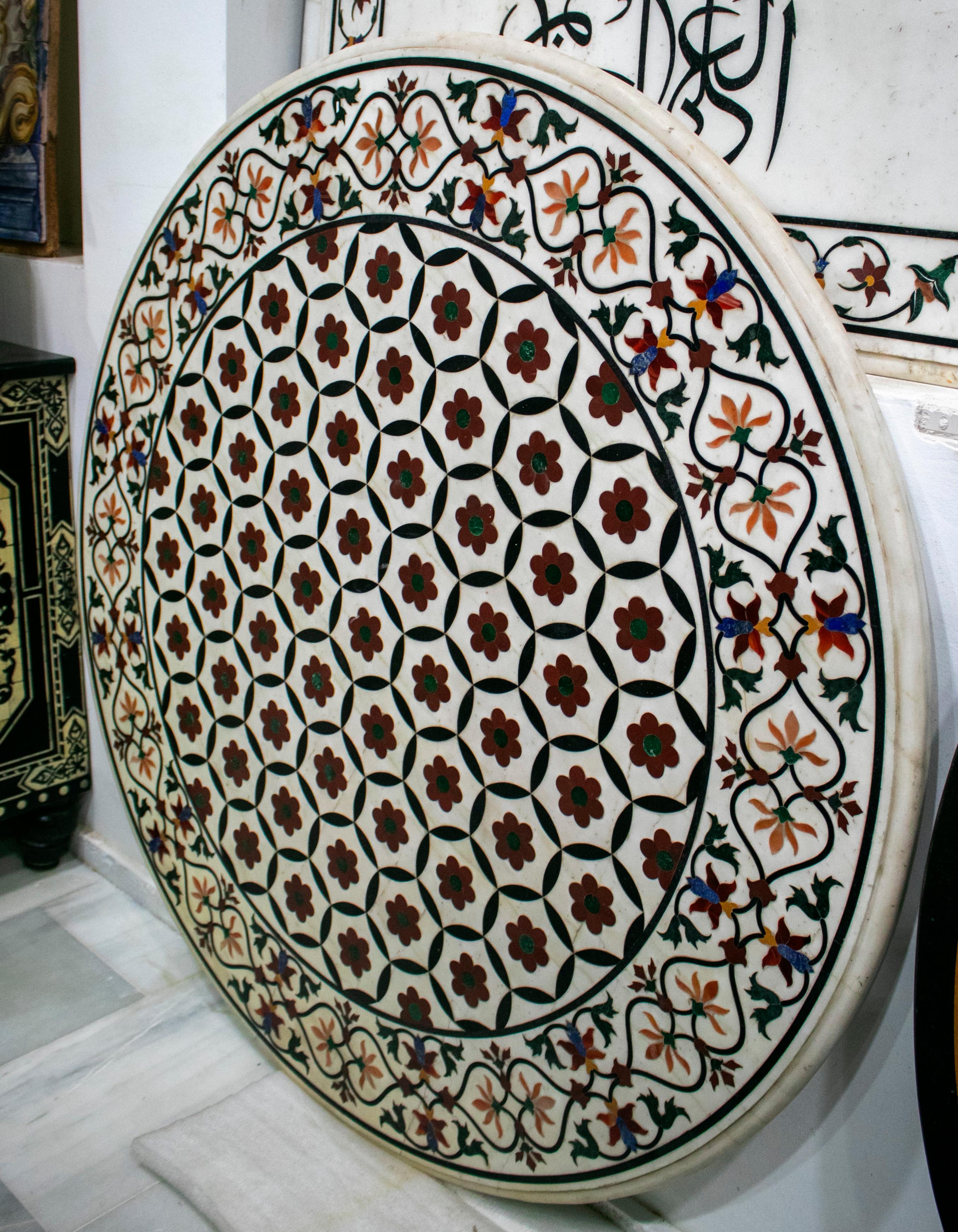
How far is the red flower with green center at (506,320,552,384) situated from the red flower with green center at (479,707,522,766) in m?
0.26

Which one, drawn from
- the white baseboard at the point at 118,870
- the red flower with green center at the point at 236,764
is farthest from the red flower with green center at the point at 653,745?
the white baseboard at the point at 118,870

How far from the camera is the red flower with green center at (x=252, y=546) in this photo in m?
1.02

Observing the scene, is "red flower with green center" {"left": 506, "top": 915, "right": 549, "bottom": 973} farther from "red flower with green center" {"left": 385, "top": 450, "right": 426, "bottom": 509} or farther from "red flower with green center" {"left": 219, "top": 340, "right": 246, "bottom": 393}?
"red flower with green center" {"left": 219, "top": 340, "right": 246, "bottom": 393}

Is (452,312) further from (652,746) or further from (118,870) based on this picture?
(118,870)

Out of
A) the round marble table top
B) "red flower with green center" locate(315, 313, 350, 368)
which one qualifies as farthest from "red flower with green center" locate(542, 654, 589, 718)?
"red flower with green center" locate(315, 313, 350, 368)

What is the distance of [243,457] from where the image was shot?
3.33 ft

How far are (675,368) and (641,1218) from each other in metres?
0.73

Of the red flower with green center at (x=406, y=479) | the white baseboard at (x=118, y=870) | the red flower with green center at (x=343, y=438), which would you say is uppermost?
the red flower with green center at (x=343, y=438)

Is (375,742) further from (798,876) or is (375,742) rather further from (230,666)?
(798,876)

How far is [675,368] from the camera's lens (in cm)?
74

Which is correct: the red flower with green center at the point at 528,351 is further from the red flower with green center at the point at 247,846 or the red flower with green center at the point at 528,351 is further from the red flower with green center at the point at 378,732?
the red flower with green center at the point at 247,846

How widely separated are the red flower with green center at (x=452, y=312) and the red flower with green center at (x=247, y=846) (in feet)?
1.70

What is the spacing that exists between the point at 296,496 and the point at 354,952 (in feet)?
1.35

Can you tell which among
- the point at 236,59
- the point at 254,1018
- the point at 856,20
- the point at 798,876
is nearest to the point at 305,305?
the point at 236,59
